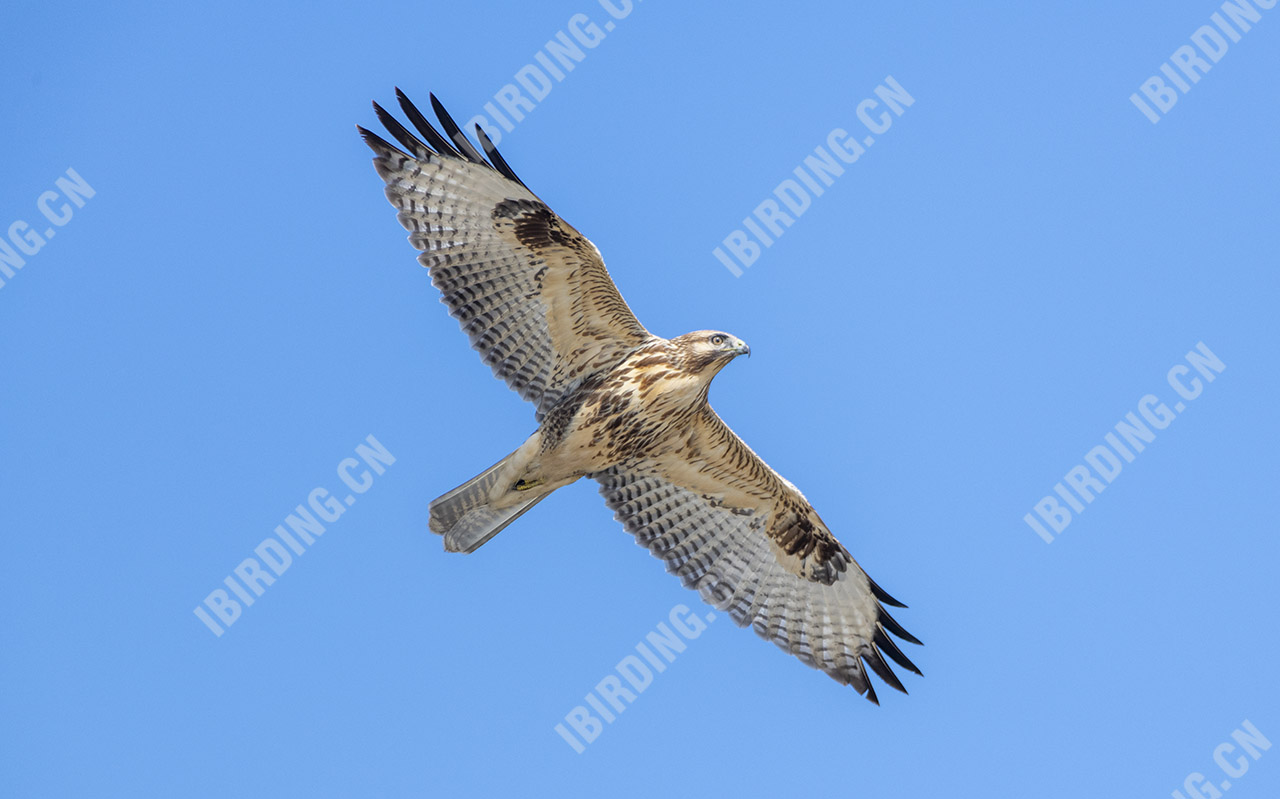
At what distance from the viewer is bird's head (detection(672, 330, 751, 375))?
31.8 ft

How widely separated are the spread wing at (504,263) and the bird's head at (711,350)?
Result: 1.73 ft

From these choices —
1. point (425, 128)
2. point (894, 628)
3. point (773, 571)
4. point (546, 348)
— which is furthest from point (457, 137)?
point (894, 628)

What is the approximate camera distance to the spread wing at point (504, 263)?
9.80m

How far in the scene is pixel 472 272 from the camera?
10.1 m

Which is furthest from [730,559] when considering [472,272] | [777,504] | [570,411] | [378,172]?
[378,172]

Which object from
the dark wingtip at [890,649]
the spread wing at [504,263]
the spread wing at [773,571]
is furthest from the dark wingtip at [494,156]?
the dark wingtip at [890,649]

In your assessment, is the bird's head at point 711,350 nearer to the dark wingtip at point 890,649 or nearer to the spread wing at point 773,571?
the spread wing at point 773,571

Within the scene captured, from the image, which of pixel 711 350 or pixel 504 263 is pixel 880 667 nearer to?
pixel 711 350

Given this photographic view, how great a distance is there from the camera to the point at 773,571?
11242 mm

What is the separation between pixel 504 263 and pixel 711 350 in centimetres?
177

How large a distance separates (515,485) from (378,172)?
2642 millimetres

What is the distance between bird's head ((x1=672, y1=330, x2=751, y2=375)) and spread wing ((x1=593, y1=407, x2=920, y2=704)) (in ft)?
5.49

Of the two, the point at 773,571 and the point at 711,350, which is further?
the point at 773,571

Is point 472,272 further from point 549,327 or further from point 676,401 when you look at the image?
point 676,401
